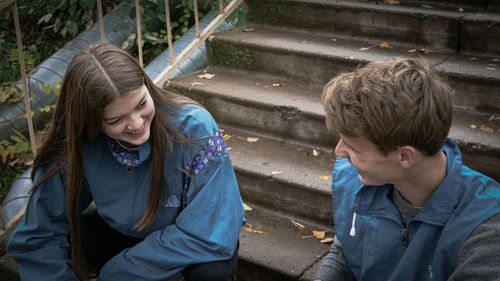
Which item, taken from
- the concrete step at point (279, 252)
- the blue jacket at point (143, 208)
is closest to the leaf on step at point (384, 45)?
the concrete step at point (279, 252)

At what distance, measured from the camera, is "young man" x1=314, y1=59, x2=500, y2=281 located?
175cm

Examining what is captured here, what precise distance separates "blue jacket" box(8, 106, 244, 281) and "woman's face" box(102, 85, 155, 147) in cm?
11

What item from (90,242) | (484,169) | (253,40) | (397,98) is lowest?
(90,242)

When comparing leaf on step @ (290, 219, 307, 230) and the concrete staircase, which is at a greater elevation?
the concrete staircase

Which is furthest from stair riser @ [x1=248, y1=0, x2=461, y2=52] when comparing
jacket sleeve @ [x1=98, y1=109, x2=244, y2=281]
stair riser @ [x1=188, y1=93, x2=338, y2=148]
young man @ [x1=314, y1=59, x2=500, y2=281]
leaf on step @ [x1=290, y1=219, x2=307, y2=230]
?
jacket sleeve @ [x1=98, y1=109, x2=244, y2=281]

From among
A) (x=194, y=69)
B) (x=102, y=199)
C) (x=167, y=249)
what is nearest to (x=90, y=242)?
(x=102, y=199)

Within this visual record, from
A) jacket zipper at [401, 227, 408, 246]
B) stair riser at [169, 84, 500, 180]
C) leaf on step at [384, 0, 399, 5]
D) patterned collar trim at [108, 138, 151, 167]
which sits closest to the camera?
jacket zipper at [401, 227, 408, 246]

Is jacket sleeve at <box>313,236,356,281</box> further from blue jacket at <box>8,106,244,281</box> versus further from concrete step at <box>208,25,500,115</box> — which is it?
concrete step at <box>208,25,500,115</box>

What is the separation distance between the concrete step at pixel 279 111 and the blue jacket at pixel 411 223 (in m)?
1.04

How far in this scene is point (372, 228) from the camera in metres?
2.13

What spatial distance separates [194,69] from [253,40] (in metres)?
0.58

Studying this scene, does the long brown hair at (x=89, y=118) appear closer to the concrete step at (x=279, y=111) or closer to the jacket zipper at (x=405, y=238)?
the jacket zipper at (x=405, y=238)

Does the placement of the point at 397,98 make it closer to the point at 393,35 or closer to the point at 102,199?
the point at 102,199

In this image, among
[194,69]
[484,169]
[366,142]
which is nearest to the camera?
Result: [366,142]
